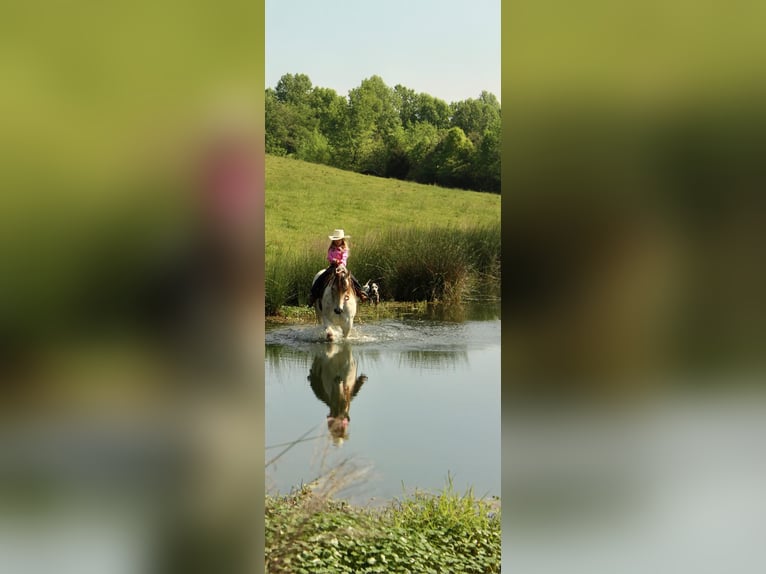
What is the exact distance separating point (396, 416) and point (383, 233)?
A: 870 mm

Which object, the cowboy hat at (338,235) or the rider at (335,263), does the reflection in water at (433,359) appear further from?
the cowboy hat at (338,235)

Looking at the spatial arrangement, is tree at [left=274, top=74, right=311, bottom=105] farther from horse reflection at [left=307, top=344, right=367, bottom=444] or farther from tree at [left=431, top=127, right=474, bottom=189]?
horse reflection at [left=307, top=344, right=367, bottom=444]

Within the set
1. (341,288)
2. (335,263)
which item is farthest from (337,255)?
(341,288)

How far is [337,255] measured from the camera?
3264 millimetres

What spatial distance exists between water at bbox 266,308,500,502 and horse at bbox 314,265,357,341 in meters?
0.11

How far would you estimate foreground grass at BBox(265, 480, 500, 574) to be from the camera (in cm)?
274
